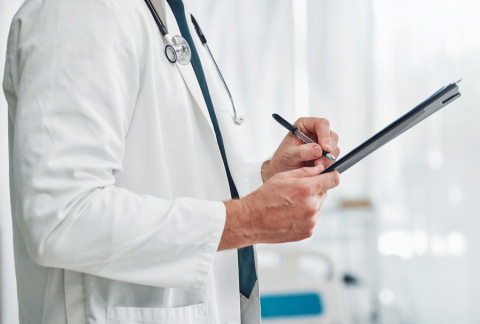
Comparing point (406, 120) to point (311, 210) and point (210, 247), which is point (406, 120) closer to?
point (311, 210)

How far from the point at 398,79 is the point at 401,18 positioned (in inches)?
12.6

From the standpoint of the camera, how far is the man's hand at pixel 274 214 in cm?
62

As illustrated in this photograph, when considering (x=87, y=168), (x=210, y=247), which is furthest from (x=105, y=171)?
(x=210, y=247)

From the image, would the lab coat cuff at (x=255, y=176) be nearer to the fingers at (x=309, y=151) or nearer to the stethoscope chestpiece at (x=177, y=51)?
the fingers at (x=309, y=151)

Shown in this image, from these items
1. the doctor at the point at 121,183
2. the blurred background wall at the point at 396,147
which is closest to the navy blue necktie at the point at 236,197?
the doctor at the point at 121,183

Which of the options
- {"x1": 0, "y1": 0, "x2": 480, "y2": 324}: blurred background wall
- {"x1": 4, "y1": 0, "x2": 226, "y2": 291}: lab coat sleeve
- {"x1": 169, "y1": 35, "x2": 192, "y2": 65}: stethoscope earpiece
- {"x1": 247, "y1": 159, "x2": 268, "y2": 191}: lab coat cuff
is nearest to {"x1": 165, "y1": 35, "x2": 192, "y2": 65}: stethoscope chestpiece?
{"x1": 169, "y1": 35, "x2": 192, "y2": 65}: stethoscope earpiece

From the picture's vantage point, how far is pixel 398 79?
224cm

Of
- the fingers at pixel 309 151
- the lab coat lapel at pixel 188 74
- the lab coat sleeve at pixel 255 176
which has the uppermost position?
the lab coat lapel at pixel 188 74

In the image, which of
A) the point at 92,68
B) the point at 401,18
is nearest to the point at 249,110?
the point at 401,18

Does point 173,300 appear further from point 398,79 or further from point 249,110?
point 398,79

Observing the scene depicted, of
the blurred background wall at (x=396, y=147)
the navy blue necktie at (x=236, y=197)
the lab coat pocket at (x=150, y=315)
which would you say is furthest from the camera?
the blurred background wall at (x=396, y=147)

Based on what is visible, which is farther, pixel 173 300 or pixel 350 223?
pixel 350 223

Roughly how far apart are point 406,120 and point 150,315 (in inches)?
20.4

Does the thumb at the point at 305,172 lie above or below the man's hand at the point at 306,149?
below
